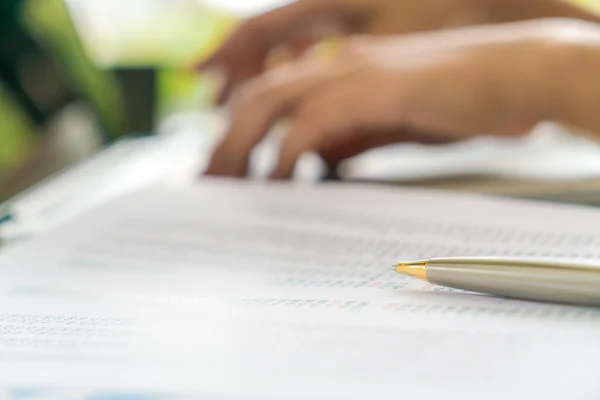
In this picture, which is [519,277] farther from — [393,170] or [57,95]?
[57,95]

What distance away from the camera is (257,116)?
0.53 meters

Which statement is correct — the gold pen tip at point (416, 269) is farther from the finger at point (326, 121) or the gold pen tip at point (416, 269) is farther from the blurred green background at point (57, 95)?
the blurred green background at point (57, 95)

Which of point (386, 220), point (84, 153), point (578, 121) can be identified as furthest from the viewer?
point (84, 153)

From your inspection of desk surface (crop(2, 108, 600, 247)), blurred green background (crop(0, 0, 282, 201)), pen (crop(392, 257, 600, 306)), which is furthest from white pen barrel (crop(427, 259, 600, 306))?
blurred green background (crop(0, 0, 282, 201))

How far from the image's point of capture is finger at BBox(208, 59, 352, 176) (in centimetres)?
53

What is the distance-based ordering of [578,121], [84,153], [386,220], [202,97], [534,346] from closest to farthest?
[534,346]
[386,220]
[578,121]
[84,153]
[202,97]

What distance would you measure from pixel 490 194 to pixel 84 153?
48cm

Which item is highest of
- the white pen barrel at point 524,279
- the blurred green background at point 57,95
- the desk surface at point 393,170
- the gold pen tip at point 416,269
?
the blurred green background at point 57,95

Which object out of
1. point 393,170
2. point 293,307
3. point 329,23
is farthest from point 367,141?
point 293,307

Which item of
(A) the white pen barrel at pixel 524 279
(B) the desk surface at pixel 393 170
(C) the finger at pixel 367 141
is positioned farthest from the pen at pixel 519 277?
(C) the finger at pixel 367 141

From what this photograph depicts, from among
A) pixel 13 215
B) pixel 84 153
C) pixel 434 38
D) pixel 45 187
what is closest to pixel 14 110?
pixel 84 153

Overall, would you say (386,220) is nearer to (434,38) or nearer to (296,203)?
(296,203)

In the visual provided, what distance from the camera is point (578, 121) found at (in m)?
0.48

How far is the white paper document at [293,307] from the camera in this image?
18cm
